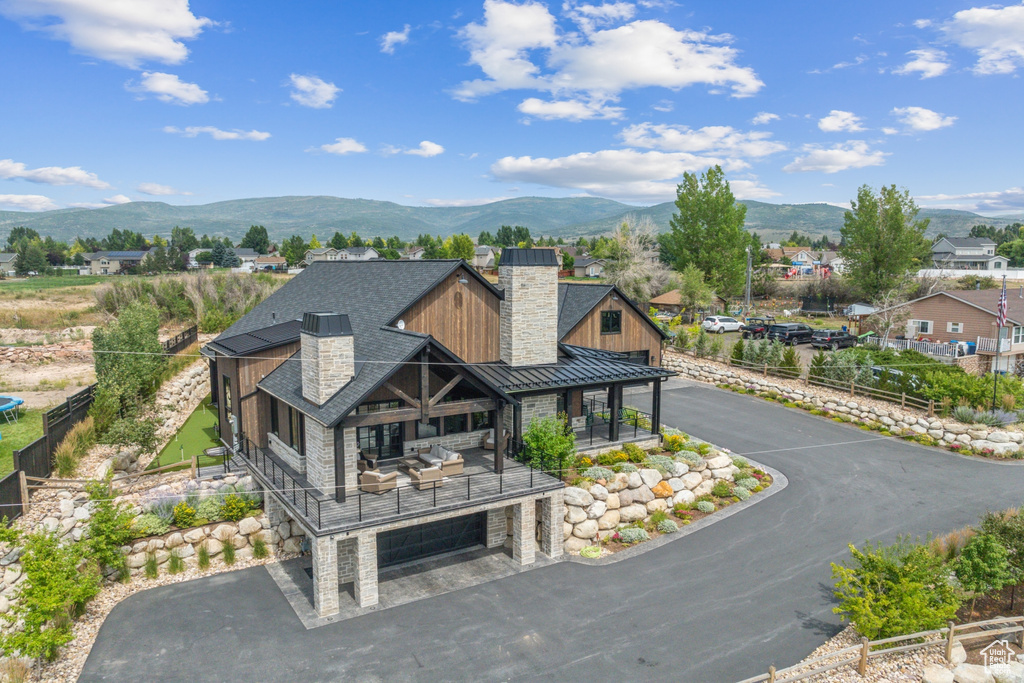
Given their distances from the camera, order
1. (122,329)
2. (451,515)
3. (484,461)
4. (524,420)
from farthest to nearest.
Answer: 1. (122,329)
2. (524,420)
3. (484,461)
4. (451,515)

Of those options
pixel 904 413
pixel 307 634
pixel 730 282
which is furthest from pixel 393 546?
pixel 730 282

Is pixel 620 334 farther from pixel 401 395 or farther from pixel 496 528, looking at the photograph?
pixel 401 395

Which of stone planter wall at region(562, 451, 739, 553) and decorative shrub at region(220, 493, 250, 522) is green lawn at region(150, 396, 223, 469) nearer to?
decorative shrub at region(220, 493, 250, 522)

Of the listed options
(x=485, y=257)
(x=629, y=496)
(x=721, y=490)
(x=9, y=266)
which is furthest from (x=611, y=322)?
(x=9, y=266)

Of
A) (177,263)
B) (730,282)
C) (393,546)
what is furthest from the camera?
(177,263)

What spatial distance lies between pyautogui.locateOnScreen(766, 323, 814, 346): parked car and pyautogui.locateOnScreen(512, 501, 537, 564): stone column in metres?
34.9

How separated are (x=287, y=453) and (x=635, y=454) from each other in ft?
35.3

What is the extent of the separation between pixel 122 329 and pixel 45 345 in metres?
19.4

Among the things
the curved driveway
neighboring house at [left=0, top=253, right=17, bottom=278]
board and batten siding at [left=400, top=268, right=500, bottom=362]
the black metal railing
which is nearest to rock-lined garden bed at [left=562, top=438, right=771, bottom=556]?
the curved driveway

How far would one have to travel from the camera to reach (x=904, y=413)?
26.0m

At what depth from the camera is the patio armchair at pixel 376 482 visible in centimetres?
1520

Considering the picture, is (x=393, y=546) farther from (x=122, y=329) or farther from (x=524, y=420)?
(x=122, y=329)

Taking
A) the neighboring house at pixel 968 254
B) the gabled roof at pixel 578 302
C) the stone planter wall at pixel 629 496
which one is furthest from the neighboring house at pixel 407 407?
the neighboring house at pixel 968 254

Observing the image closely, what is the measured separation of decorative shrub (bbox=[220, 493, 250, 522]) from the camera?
53.5 feet
